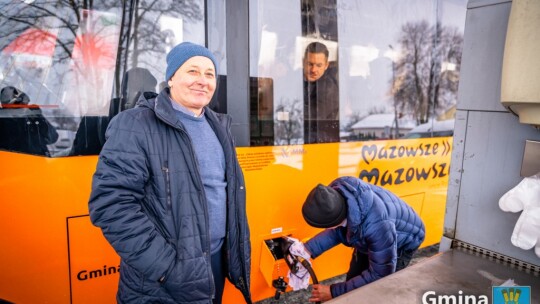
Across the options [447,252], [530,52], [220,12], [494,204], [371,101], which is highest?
[220,12]

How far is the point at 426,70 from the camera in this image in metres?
3.80

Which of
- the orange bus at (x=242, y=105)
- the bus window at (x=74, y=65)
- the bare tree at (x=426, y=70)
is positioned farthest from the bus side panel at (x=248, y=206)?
the bare tree at (x=426, y=70)

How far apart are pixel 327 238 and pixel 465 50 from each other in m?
1.51

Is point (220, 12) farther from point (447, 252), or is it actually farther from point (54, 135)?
point (447, 252)

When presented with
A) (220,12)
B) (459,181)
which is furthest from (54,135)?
(459,181)

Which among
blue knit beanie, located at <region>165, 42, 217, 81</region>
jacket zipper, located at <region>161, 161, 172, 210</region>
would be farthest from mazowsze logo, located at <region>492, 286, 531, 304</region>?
blue knit beanie, located at <region>165, 42, 217, 81</region>

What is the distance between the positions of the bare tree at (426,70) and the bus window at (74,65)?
2.27 m

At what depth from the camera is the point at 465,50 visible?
1.65 meters

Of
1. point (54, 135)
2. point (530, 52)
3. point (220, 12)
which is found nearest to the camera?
point (530, 52)

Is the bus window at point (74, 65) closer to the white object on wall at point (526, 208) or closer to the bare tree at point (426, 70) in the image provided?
the white object on wall at point (526, 208)

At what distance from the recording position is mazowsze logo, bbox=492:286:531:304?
1.33 metres

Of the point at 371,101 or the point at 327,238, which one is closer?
the point at 327,238

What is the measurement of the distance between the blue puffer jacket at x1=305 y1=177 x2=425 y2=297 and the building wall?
508 mm

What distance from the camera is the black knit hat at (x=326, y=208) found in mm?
2156
